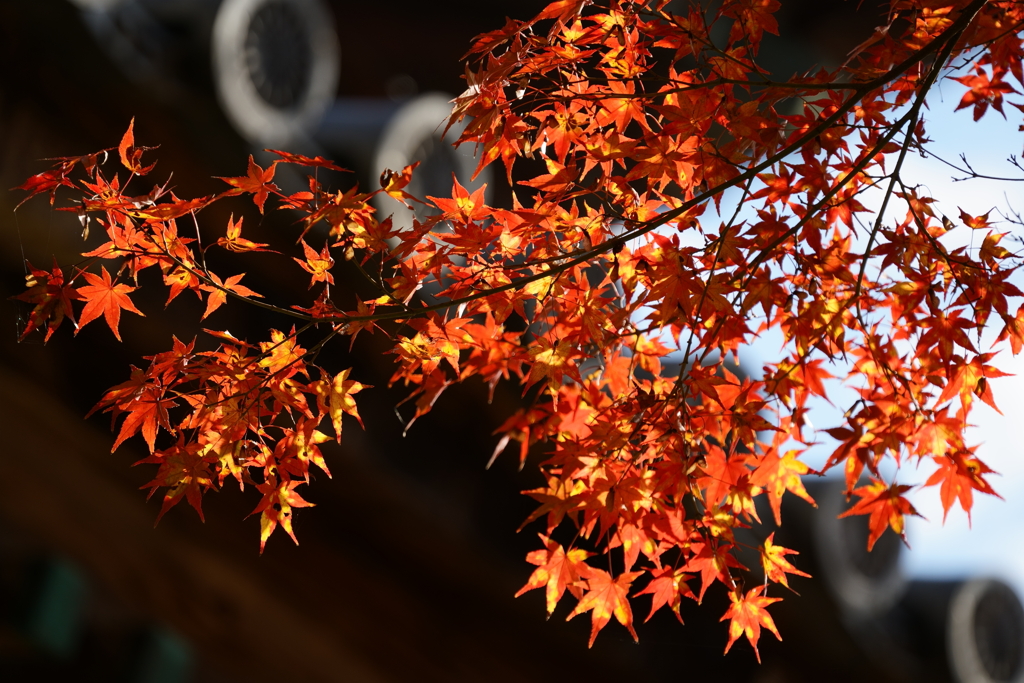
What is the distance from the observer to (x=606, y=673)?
9.79ft

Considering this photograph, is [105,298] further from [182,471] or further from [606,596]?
[606,596]

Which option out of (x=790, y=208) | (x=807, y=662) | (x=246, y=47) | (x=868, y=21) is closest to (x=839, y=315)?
(x=790, y=208)

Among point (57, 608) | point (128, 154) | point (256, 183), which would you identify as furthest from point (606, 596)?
point (57, 608)

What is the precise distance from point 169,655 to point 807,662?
223cm

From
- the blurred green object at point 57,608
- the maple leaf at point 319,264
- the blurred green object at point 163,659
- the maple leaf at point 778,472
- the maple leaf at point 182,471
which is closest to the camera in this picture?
the maple leaf at point 182,471

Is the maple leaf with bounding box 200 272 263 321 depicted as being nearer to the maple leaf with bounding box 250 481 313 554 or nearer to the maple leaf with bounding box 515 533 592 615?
the maple leaf with bounding box 250 481 313 554

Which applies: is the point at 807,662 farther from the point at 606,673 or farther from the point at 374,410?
the point at 374,410

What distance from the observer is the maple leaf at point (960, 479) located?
3.58 ft

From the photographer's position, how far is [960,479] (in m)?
1.11

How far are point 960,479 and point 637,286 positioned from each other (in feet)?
1.57

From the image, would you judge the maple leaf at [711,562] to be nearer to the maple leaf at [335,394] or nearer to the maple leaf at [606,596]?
the maple leaf at [606,596]

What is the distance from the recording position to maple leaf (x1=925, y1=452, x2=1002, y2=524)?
1090 mm

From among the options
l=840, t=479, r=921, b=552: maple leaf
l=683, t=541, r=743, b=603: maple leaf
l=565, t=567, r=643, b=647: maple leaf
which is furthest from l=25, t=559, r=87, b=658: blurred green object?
l=840, t=479, r=921, b=552: maple leaf

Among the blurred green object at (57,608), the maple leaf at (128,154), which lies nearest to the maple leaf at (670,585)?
the maple leaf at (128,154)
